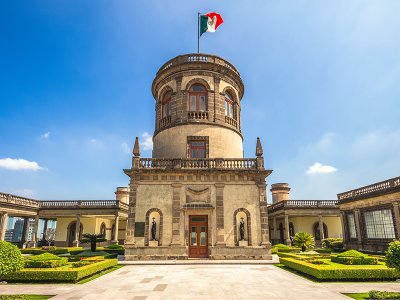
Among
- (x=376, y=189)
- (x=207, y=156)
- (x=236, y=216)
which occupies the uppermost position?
(x=207, y=156)

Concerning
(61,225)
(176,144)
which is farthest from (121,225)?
(176,144)

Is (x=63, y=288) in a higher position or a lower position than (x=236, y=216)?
lower

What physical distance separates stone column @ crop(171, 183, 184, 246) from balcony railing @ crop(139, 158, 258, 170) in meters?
1.87

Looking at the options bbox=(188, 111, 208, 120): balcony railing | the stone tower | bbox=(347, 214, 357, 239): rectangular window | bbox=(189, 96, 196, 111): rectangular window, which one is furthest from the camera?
bbox=(347, 214, 357, 239): rectangular window

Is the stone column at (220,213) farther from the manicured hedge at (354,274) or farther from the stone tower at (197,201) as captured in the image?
the manicured hedge at (354,274)

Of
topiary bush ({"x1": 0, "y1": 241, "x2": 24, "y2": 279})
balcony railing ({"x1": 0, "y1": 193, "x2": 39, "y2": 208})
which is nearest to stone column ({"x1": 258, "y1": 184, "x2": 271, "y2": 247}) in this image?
topiary bush ({"x1": 0, "y1": 241, "x2": 24, "y2": 279})

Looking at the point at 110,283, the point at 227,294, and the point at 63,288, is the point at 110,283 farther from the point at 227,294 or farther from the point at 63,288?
the point at 227,294

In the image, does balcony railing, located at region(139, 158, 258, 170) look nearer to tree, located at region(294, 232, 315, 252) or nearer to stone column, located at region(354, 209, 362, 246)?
tree, located at region(294, 232, 315, 252)

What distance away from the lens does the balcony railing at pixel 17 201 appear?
32.1 m

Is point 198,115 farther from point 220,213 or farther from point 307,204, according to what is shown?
point 307,204

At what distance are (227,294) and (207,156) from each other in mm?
15434

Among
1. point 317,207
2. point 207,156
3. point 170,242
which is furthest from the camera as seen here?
point 317,207

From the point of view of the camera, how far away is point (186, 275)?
15312 mm

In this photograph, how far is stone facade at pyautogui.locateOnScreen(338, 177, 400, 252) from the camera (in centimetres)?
2378
